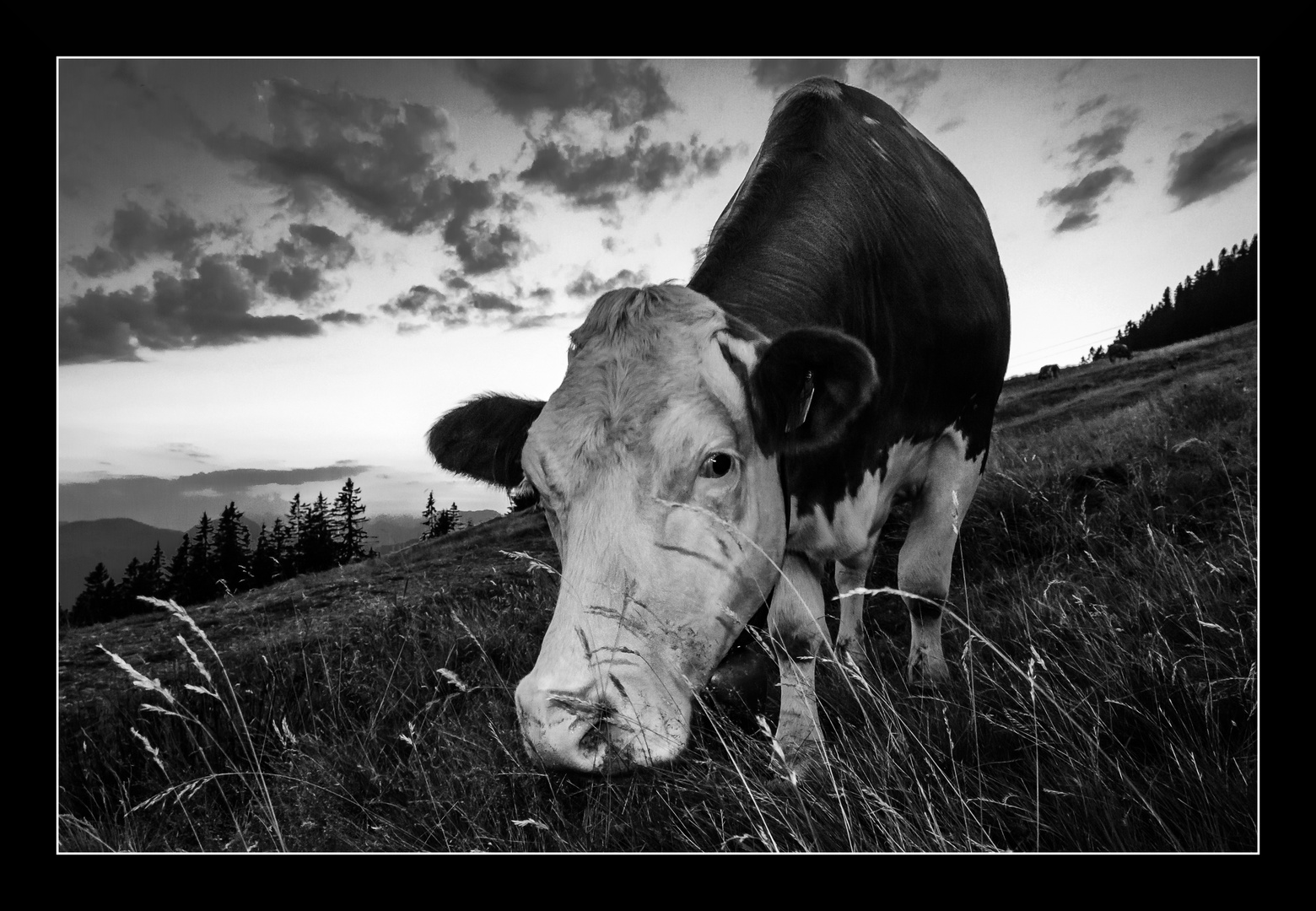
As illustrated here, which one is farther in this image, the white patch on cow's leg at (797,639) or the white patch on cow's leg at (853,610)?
the white patch on cow's leg at (853,610)

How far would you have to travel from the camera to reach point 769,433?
8.23ft

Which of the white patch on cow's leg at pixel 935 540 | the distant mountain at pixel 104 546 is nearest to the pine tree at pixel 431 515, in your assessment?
the distant mountain at pixel 104 546

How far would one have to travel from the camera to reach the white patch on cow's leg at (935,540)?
3.80 meters

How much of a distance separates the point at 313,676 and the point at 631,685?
261 cm

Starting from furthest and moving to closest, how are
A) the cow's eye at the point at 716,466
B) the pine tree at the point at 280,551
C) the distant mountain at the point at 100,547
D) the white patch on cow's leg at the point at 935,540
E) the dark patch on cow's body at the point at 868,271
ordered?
the white patch on cow's leg at the point at 935,540
the pine tree at the point at 280,551
the dark patch on cow's body at the point at 868,271
the distant mountain at the point at 100,547
the cow's eye at the point at 716,466

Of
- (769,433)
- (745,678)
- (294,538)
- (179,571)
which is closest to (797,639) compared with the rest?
(745,678)

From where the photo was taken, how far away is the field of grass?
1.91 meters

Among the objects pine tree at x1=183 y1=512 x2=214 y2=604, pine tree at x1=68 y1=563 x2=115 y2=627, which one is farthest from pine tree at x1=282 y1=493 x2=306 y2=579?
pine tree at x1=68 y1=563 x2=115 y2=627

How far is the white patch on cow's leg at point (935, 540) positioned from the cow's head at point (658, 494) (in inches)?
57.9

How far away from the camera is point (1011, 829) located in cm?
188

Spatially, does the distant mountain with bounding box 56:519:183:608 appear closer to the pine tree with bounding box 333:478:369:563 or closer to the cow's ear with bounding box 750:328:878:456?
the pine tree with bounding box 333:478:369:563

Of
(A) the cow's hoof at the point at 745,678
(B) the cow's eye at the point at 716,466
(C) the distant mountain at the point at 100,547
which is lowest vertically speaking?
→ (A) the cow's hoof at the point at 745,678

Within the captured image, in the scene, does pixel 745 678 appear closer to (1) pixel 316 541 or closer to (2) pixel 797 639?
(2) pixel 797 639

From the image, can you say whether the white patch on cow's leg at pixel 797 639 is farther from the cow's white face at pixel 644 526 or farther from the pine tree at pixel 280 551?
the pine tree at pixel 280 551
